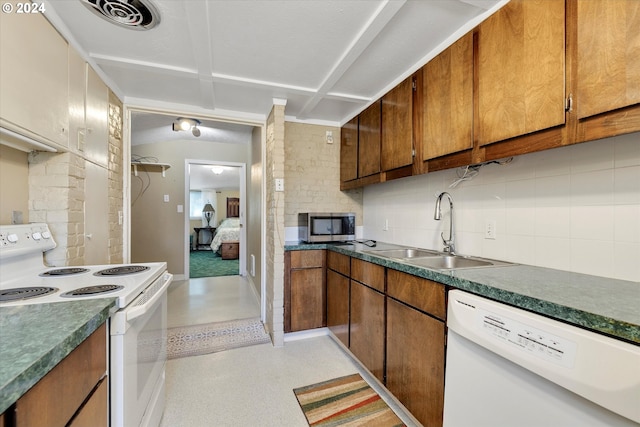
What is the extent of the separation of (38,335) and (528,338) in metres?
1.41

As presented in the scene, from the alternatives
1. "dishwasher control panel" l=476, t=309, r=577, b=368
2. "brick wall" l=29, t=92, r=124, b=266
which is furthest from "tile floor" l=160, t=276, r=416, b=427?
"brick wall" l=29, t=92, r=124, b=266

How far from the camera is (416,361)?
1.43 meters

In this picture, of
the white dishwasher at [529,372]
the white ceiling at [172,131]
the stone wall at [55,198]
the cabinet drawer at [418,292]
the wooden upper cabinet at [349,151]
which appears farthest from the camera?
the white ceiling at [172,131]

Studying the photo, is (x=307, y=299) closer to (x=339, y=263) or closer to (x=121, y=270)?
(x=339, y=263)

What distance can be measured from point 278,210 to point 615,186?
2.15m

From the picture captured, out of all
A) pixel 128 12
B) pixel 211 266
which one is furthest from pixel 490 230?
pixel 211 266

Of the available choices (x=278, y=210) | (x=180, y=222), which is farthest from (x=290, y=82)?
(x=180, y=222)

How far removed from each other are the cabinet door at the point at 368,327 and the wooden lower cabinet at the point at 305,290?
0.53 meters

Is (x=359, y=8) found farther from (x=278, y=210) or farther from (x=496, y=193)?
(x=278, y=210)

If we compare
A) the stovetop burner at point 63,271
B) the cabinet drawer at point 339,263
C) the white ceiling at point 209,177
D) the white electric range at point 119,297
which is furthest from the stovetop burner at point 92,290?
the white ceiling at point 209,177

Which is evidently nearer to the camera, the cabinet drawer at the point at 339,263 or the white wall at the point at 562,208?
the white wall at the point at 562,208

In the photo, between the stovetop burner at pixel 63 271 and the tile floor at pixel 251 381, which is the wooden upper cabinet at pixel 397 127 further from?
the stovetop burner at pixel 63 271

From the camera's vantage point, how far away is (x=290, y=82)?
2223 mm

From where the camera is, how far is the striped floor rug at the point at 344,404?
5.15ft
